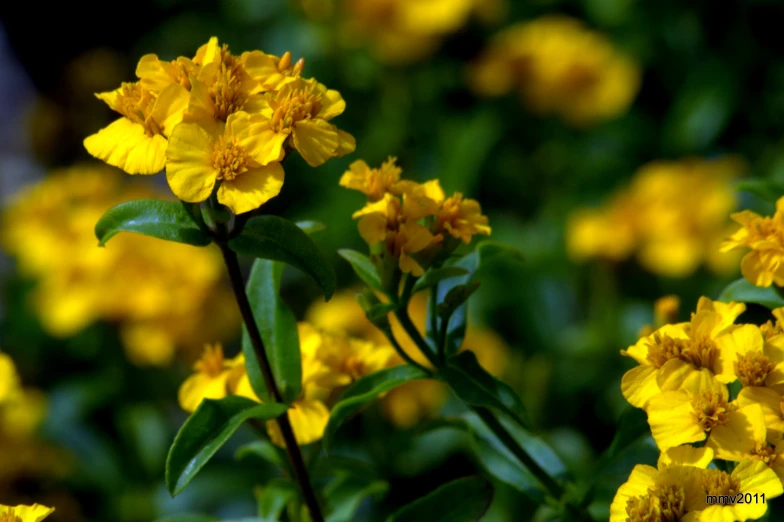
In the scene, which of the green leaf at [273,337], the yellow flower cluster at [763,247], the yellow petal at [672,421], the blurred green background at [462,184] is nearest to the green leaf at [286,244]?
the green leaf at [273,337]

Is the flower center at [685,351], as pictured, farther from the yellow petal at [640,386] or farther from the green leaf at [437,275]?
the green leaf at [437,275]

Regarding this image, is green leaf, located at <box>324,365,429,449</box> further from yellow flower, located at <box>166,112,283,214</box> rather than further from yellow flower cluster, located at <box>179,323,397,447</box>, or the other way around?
yellow flower, located at <box>166,112,283,214</box>

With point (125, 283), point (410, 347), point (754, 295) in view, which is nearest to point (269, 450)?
point (754, 295)

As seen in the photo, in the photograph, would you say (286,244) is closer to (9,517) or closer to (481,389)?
(481,389)

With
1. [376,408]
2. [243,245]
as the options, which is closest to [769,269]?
[243,245]

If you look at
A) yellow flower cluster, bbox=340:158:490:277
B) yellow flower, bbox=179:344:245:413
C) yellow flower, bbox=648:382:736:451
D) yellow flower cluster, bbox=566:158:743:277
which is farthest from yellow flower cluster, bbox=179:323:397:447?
yellow flower cluster, bbox=566:158:743:277

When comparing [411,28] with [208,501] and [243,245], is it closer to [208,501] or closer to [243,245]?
[208,501]
